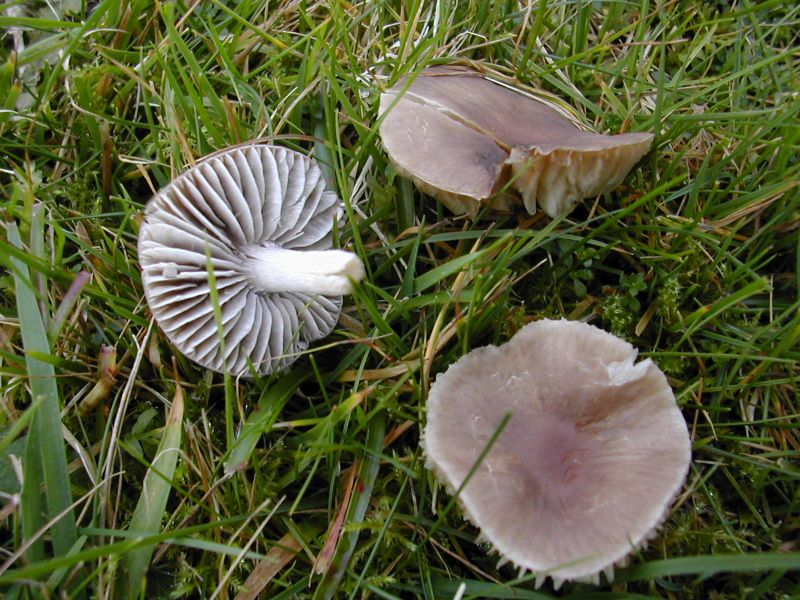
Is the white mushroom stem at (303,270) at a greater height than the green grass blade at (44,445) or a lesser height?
greater

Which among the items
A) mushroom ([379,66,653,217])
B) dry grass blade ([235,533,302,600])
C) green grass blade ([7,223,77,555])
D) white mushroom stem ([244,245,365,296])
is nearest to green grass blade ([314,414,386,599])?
dry grass blade ([235,533,302,600])

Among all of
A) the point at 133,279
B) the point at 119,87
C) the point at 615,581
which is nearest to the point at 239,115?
the point at 119,87

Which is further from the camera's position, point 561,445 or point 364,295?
point 364,295

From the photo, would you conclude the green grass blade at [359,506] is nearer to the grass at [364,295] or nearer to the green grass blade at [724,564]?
the grass at [364,295]

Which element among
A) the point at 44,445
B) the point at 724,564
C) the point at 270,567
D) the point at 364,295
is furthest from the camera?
the point at 364,295

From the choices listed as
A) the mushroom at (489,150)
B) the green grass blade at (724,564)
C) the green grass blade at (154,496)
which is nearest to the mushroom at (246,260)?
the green grass blade at (154,496)

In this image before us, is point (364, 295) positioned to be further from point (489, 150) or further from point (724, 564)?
point (724, 564)

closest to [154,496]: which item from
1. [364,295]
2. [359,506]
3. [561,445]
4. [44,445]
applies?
[44,445]

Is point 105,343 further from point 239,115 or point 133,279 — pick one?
point 239,115
